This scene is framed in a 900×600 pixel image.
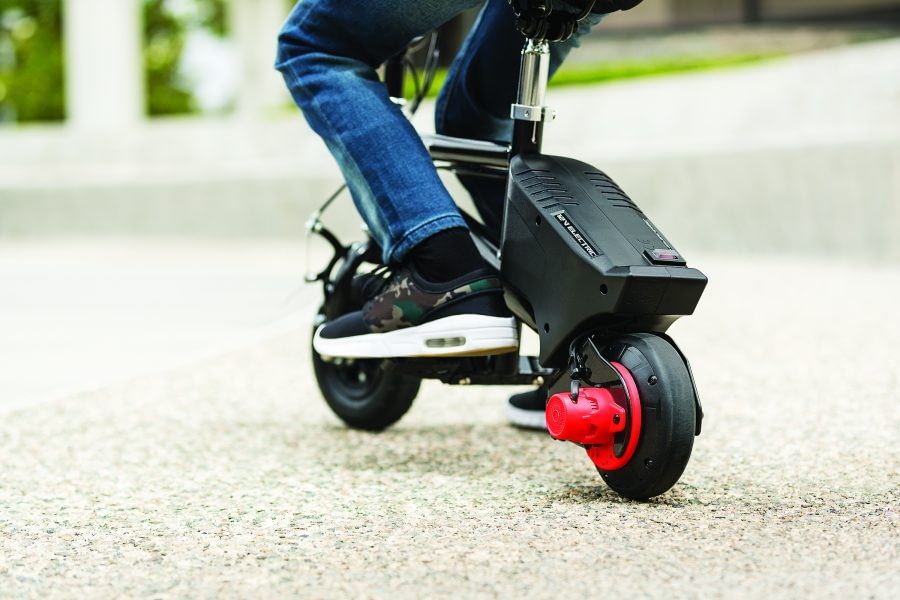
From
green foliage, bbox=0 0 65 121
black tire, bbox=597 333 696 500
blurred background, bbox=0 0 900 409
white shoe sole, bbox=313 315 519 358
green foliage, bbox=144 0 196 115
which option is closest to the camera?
black tire, bbox=597 333 696 500

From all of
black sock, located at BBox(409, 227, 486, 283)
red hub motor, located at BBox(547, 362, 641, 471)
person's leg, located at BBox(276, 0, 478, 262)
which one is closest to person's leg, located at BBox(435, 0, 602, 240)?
person's leg, located at BBox(276, 0, 478, 262)

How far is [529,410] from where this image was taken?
2.66m

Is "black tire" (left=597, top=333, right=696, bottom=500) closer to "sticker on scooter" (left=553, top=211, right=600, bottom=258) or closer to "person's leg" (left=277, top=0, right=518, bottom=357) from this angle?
"sticker on scooter" (left=553, top=211, right=600, bottom=258)

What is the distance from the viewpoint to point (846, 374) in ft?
11.0

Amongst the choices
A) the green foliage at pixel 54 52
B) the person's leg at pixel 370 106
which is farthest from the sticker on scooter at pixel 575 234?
the green foliage at pixel 54 52

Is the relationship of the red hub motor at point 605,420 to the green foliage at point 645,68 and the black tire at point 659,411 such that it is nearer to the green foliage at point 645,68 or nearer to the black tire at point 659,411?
the black tire at point 659,411

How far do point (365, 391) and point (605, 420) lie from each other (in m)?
0.87

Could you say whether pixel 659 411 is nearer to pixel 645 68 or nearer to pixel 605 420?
pixel 605 420

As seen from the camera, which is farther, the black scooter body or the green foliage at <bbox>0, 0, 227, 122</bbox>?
the green foliage at <bbox>0, 0, 227, 122</bbox>

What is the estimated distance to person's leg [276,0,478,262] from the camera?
2.16 m

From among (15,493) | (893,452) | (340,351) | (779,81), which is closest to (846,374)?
(893,452)

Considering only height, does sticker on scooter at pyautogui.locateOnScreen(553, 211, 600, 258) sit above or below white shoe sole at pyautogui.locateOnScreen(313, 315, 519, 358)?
above

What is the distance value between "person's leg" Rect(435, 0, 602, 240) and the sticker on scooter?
1.64ft

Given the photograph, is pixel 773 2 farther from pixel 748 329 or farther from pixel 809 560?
pixel 809 560
